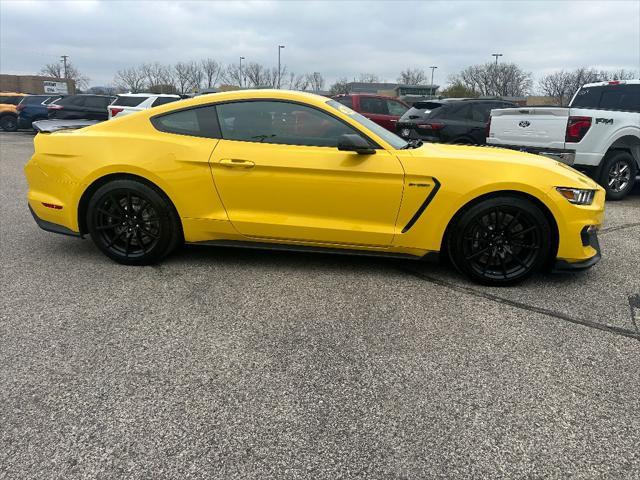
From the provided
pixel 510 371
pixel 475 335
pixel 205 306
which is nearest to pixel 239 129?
pixel 205 306

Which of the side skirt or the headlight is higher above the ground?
the headlight

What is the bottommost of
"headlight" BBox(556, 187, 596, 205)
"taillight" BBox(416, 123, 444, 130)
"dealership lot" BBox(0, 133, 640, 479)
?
"dealership lot" BBox(0, 133, 640, 479)

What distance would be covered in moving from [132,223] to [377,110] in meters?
9.69

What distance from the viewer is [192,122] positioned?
13.2 ft

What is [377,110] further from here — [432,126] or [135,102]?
[135,102]

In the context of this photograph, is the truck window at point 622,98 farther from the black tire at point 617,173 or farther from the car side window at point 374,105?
the car side window at point 374,105

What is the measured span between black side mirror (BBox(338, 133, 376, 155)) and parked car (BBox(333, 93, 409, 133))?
9.05m

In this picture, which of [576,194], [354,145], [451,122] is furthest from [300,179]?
[451,122]

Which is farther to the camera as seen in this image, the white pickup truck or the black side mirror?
the white pickup truck

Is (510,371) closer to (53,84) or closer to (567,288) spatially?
(567,288)

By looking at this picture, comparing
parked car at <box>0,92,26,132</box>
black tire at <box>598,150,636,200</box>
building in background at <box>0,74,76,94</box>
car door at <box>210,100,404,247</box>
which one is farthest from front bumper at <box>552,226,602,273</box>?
building in background at <box>0,74,76,94</box>

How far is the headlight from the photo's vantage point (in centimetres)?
368

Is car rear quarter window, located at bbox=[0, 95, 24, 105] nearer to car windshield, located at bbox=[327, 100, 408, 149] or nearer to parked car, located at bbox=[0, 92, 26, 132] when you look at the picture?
parked car, located at bbox=[0, 92, 26, 132]

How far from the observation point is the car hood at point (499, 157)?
12.3ft
